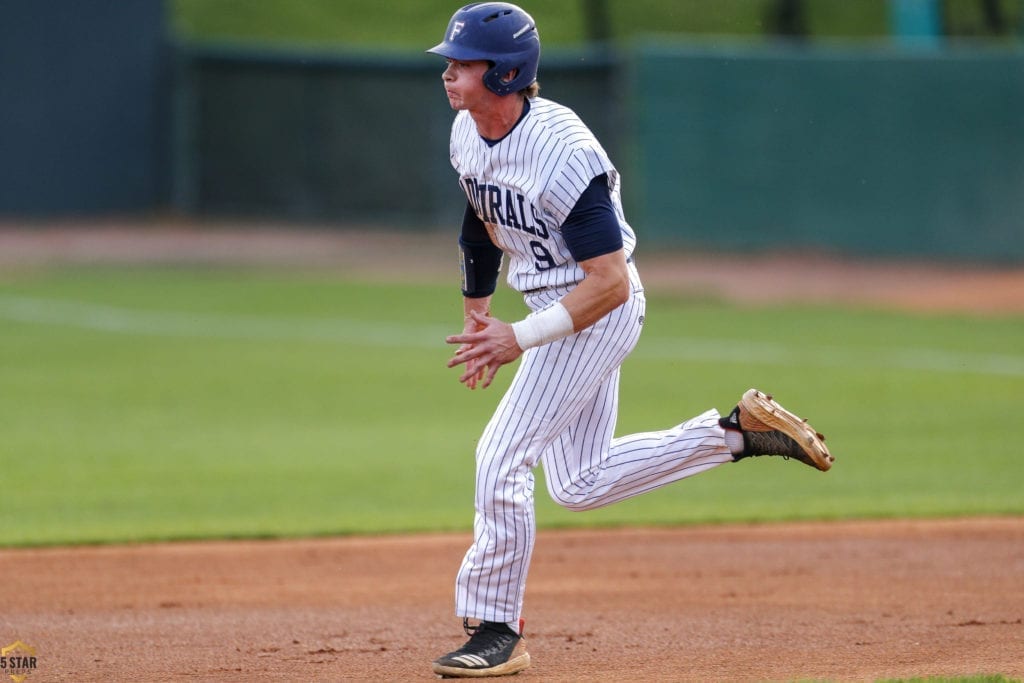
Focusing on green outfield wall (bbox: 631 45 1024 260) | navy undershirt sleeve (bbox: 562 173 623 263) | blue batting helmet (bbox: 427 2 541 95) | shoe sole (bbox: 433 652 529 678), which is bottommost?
shoe sole (bbox: 433 652 529 678)

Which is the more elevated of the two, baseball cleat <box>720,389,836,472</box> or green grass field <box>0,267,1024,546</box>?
baseball cleat <box>720,389,836,472</box>

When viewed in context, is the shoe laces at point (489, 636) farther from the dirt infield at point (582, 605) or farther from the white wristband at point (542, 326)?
the white wristband at point (542, 326)

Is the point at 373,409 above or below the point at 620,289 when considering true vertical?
below

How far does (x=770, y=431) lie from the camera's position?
4789mm

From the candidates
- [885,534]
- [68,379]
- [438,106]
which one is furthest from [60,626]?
[438,106]

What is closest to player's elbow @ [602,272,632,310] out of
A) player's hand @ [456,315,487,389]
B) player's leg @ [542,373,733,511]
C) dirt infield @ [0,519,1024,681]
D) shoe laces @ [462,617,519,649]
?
player's hand @ [456,315,487,389]

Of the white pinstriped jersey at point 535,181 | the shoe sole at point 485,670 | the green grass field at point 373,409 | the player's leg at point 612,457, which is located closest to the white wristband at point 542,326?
the white pinstriped jersey at point 535,181

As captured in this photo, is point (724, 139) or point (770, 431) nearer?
point (770, 431)

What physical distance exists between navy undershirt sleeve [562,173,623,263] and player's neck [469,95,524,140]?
0.35 meters

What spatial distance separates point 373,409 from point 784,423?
6.83 meters

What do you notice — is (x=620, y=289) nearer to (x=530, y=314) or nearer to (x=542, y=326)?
(x=542, y=326)

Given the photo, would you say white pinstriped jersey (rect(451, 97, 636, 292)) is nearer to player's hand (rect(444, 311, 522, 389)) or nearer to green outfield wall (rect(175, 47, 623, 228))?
player's hand (rect(444, 311, 522, 389))

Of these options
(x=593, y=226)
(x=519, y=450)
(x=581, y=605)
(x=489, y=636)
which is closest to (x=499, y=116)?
(x=593, y=226)

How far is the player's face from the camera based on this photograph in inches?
171
